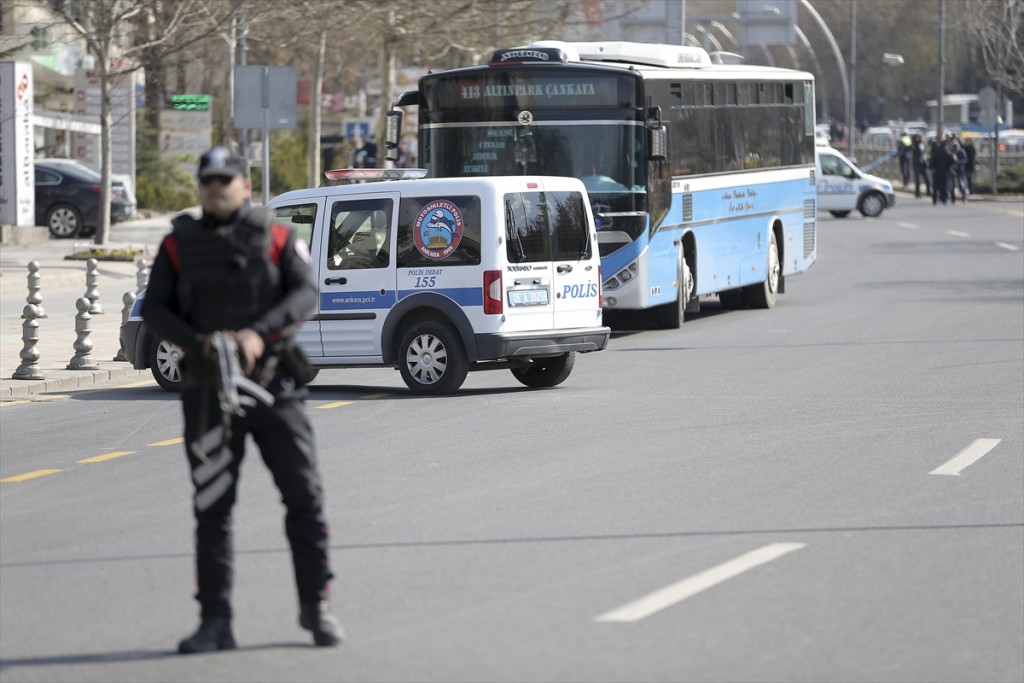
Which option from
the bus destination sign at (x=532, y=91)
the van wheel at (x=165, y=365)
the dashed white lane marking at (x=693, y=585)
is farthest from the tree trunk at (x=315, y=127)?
the dashed white lane marking at (x=693, y=585)

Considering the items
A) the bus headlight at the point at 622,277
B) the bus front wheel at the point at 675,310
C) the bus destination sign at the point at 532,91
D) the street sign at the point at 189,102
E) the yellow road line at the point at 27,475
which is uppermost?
the street sign at the point at 189,102

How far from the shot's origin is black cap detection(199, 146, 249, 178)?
19.9 ft

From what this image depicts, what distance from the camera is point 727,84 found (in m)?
24.2

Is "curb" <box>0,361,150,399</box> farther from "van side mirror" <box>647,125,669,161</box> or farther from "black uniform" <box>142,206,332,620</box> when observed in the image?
"black uniform" <box>142,206,332,620</box>

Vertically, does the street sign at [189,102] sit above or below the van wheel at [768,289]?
above

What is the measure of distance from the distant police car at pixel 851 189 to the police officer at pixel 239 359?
43.7 meters

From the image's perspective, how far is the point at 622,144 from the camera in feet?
68.1

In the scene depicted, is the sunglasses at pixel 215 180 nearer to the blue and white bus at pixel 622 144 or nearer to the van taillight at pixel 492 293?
the van taillight at pixel 492 293

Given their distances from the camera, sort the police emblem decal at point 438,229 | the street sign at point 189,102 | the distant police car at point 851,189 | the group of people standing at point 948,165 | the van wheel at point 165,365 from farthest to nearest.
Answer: the group of people standing at point 948,165 < the distant police car at point 851,189 < the street sign at point 189,102 < the van wheel at point 165,365 < the police emblem decal at point 438,229

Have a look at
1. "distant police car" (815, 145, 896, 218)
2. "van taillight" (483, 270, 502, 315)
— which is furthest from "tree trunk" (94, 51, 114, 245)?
"distant police car" (815, 145, 896, 218)

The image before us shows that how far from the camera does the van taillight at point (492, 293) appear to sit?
14.6 meters

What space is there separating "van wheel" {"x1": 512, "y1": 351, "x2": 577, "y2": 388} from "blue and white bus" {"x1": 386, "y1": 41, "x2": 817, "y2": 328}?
4.68m

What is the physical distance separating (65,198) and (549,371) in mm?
24577

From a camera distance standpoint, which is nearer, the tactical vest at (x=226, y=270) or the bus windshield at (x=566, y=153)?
the tactical vest at (x=226, y=270)
